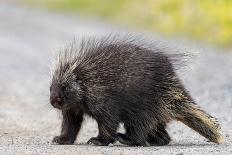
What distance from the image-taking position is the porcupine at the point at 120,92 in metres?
10.0

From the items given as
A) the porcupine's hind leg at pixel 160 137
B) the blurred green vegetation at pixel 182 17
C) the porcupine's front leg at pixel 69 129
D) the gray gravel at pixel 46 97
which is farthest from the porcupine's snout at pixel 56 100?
the blurred green vegetation at pixel 182 17

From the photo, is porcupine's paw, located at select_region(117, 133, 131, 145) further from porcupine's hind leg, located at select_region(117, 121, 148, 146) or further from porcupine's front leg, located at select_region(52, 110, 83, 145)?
porcupine's front leg, located at select_region(52, 110, 83, 145)

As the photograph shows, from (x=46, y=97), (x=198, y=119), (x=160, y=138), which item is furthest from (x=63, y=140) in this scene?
(x=46, y=97)

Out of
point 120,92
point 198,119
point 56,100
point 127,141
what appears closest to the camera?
point 120,92

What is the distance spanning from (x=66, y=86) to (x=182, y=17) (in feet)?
65.2

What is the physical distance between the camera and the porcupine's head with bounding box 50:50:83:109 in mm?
10125

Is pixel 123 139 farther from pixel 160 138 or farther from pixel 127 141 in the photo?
pixel 160 138

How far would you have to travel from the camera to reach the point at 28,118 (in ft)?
46.0

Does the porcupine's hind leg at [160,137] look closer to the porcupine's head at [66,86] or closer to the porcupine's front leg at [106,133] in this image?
the porcupine's front leg at [106,133]

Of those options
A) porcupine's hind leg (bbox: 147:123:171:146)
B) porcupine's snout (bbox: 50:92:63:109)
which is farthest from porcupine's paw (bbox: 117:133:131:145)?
porcupine's snout (bbox: 50:92:63:109)

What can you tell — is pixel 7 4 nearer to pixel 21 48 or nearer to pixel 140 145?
pixel 21 48

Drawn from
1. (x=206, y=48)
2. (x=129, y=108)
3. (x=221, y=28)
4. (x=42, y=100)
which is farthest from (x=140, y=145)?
(x=221, y=28)

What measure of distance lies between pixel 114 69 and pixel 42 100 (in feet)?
22.8

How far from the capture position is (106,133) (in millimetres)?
10023
